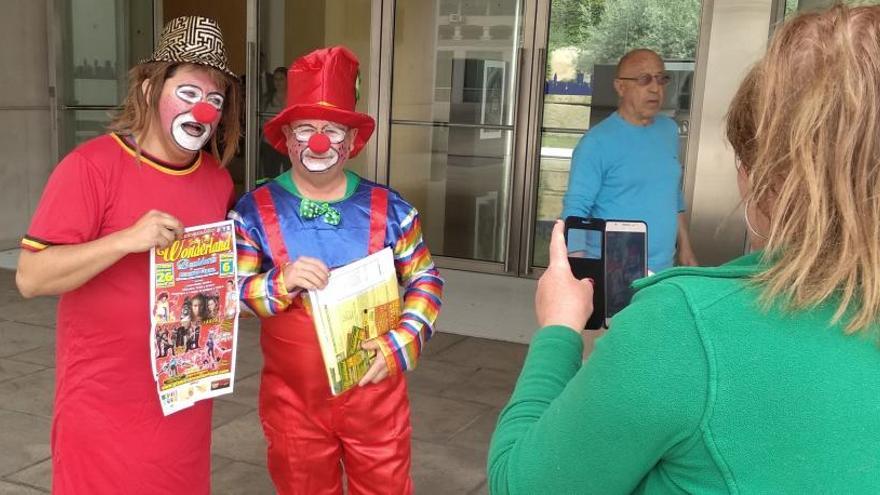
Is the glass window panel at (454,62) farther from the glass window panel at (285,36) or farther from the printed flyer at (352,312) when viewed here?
the printed flyer at (352,312)

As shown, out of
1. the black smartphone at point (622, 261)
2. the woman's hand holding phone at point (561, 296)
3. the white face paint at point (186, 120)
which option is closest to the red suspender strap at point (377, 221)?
the white face paint at point (186, 120)

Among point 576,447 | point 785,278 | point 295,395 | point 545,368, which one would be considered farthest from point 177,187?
point 785,278

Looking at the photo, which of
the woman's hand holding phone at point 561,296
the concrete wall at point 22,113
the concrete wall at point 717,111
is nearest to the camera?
the woman's hand holding phone at point 561,296

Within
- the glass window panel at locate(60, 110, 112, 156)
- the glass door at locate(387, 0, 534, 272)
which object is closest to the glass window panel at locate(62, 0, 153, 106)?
the glass window panel at locate(60, 110, 112, 156)

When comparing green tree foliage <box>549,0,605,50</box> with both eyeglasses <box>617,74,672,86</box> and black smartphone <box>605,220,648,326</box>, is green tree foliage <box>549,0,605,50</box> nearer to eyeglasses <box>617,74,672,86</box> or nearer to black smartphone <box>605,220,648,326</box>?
eyeglasses <box>617,74,672,86</box>

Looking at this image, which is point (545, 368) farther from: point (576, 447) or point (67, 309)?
point (67, 309)

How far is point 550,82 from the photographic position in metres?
8.02

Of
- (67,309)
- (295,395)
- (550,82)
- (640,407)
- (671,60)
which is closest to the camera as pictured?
(640,407)

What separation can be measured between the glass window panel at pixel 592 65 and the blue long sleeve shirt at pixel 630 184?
3436mm

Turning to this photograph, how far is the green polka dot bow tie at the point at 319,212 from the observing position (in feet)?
8.34

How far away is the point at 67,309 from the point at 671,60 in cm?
620

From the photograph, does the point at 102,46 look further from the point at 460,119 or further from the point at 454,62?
the point at 460,119

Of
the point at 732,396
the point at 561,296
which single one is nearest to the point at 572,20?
the point at 561,296

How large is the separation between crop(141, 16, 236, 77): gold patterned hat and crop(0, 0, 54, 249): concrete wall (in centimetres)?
734
